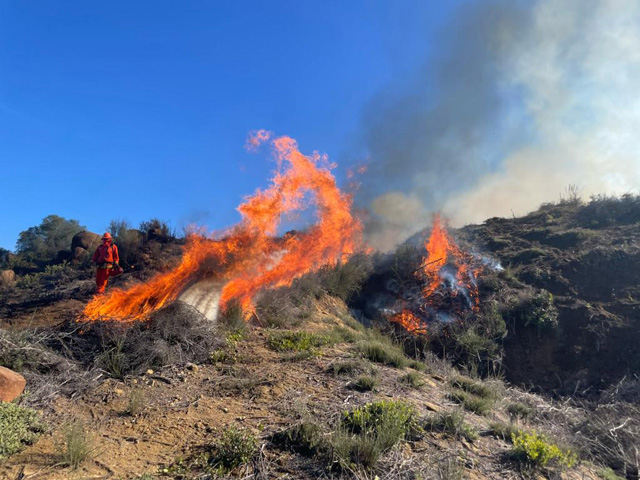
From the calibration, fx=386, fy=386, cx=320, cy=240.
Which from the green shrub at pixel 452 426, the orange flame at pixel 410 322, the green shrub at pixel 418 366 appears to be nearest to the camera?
the green shrub at pixel 452 426

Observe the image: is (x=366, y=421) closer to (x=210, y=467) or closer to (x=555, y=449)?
(x=210, y=467)

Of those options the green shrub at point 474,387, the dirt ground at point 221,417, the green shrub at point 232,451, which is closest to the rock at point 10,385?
the dirt ground at point 221,417

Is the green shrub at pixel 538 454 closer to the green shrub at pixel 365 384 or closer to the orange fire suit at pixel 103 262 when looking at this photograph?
the green shrub at pixel 365 384

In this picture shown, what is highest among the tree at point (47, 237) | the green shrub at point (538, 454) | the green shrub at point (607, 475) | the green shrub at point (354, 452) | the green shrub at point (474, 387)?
the tree at point (47, 237)

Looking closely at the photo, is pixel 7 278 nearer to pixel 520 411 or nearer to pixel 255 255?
pixel 255 255

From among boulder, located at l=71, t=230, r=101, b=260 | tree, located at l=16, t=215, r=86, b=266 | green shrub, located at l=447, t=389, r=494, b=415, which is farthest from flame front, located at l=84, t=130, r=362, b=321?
tree, located at l=16, t=215, r=86, b=266

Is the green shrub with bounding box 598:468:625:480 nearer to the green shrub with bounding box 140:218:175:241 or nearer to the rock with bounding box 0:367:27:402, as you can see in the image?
the rock with bounding box 0:367:27:402

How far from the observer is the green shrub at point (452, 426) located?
5.16 metres

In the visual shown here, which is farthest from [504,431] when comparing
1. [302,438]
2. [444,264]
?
[444,264]

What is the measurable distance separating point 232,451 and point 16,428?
237 centimetres

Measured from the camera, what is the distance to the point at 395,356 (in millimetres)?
8305

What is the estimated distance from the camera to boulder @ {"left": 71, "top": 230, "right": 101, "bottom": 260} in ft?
66.1

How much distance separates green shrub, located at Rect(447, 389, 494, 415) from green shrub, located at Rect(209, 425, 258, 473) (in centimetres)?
374

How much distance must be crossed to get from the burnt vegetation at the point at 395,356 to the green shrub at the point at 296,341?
0.05m
